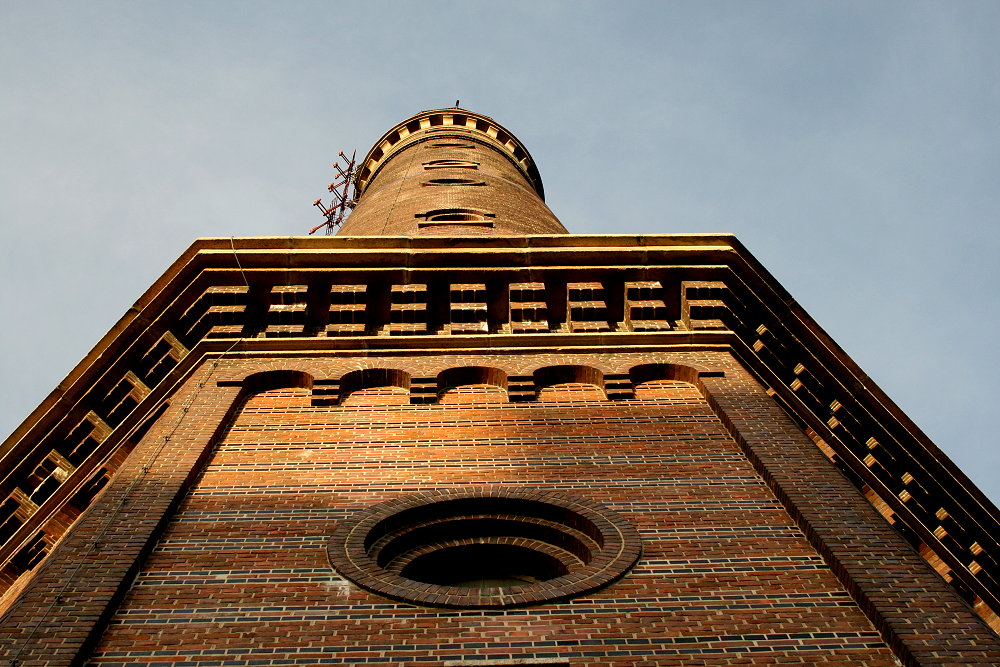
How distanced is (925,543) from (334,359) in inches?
282

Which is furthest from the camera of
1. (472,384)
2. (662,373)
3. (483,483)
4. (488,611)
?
(662,373)

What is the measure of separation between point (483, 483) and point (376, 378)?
2555 millimetres

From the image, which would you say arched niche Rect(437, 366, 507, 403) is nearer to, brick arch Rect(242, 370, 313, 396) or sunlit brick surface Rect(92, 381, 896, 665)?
sunlit brick surface Rect(92, 381, 896, 665)

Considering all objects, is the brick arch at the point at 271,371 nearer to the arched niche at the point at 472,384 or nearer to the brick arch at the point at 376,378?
the brick arch at the point at 376,378

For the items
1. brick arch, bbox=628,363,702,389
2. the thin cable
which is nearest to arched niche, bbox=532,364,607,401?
brick arch, bbox=628,363,702,389

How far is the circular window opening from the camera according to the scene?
7.78 metres

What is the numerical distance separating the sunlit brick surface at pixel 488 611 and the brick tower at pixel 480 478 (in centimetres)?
3

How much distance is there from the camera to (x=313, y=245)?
1204 cm

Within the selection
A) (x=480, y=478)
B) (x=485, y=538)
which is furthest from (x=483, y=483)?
(x=485, y=538)

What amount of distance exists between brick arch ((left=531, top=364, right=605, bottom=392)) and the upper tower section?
400 centimetres

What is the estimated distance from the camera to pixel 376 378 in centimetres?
1078

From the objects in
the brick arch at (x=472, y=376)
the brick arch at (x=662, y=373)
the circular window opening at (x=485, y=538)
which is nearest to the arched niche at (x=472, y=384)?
the brick arch at (x=472, y=376)

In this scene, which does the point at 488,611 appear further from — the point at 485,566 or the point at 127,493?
the point at 127,493

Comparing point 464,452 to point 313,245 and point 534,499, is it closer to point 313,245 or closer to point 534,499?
point 534,499
